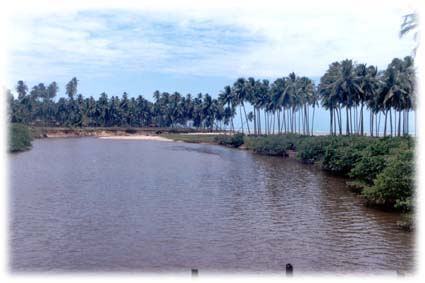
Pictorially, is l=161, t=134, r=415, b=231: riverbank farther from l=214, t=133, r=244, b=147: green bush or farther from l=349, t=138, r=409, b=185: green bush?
l=214, t=133, r=244, b=147: green bush

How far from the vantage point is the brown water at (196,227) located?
14781 millimetres

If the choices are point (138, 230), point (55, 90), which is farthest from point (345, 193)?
point (55, 90)

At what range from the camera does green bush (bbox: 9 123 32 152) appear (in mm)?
60062

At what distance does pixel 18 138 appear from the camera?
62.8 metres

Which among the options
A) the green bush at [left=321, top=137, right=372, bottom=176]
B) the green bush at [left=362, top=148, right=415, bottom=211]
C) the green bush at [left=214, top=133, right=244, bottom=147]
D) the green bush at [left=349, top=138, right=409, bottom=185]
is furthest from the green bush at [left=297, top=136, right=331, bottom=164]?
the green bush at [left=214, top=133, right=244, bottom=147]

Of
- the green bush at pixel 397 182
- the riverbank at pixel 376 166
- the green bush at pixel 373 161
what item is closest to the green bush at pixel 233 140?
the riverbank at pixel 376 166

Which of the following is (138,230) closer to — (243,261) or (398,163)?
(243,261)

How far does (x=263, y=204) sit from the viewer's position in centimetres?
2489

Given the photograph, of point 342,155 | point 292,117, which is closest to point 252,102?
point 292,117

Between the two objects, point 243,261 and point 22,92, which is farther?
point 22,92

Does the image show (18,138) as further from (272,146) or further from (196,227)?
(196,227)

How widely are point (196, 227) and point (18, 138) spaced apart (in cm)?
5137

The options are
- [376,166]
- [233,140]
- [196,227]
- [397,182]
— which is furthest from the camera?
[233,140]

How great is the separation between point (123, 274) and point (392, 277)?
317 inches
